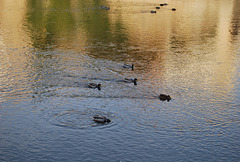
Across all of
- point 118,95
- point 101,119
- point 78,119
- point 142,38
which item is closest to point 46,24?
point 142,38

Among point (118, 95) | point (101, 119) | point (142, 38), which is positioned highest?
point (142, 38)

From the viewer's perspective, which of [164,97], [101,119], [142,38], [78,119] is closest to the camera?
[101,119]

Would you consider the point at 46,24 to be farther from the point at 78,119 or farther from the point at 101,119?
the point at 101,119

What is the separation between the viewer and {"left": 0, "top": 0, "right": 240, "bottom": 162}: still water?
21984 millimetres

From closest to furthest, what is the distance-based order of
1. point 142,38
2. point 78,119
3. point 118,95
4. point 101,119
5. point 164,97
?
point 101,119
point 78,119
point 164,97
point 118,95
point 142,38

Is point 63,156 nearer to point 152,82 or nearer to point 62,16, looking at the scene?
point 152,82

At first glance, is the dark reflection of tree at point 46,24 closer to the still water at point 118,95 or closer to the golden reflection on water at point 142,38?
the golden reflection on water at point 142,38

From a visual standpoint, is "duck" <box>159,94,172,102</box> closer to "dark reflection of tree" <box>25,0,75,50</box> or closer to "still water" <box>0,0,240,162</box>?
"still water" <box>0,0,240,162</box>

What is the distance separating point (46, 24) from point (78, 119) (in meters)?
49.1

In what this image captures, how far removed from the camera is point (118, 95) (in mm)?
30594

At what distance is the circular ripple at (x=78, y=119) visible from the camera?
80.0ft

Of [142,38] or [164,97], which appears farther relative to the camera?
[142,38]

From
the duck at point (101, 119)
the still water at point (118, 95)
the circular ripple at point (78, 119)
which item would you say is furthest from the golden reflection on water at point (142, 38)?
the duck at point (101, 119)

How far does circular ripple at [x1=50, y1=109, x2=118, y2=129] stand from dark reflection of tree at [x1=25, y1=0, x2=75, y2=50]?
25.3m
